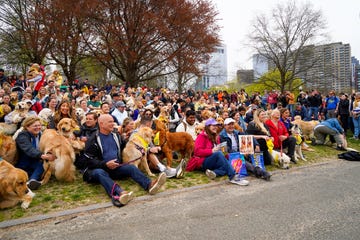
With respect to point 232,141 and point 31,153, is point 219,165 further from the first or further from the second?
point 31,153

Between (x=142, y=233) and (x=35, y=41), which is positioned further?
(x=35, y=41)

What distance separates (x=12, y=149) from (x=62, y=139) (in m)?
0.93

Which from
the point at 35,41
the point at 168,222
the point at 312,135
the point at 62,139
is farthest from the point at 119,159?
the point at 35,41

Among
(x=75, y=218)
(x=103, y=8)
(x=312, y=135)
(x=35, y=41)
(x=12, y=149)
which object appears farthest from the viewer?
(x=35, y=41)

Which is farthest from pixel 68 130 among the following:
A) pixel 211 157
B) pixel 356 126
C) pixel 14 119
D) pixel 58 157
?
pixel 356 126

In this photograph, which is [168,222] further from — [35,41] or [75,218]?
[35,41]

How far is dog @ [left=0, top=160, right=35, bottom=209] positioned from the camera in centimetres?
377

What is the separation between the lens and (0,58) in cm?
2198

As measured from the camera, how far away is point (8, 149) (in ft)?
15.4

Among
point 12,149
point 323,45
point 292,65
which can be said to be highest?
point 323,45

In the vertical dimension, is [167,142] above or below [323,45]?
below

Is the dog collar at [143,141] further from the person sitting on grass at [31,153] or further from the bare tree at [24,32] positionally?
the bare tree at [24,32]

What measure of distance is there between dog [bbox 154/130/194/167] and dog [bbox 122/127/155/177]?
22.7 inches

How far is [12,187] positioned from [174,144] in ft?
12.3
